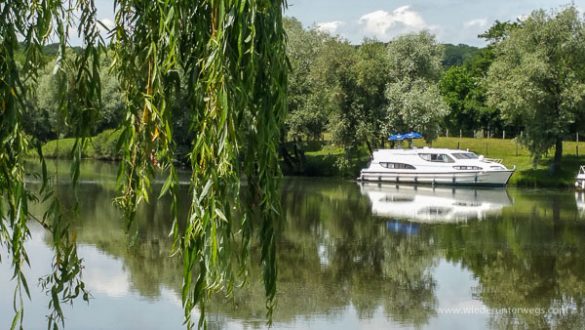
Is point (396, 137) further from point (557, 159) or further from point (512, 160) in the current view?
point (557, 159)

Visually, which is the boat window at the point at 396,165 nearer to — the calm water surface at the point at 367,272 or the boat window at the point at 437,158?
the boat window at the point at 437,158

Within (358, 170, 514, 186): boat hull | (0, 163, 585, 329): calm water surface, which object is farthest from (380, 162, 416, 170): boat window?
(0, 163, 585, 329): calm water surface

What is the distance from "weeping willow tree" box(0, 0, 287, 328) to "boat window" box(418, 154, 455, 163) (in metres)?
40.6

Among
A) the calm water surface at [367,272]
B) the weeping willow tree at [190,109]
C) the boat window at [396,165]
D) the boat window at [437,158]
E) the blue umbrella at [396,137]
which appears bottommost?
the calm water surface at [367,272]

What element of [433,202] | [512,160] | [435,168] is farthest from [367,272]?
[512,160]

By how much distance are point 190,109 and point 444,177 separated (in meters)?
40.4

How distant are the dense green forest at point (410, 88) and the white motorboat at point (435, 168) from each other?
2144 millimetres

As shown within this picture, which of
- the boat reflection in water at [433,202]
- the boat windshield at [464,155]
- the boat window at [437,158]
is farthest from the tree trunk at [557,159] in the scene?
the boat window at [437,158]

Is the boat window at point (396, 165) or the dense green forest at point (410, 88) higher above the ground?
the dense green forest at point (410, 88)

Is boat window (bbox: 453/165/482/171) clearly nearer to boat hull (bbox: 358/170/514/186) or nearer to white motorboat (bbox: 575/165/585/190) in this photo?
boat hull (bbox: 358/170/514/186)

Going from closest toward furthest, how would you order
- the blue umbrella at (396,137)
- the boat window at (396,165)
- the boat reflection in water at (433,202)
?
the boat reflection in water at (433,202), the boat window at (396,165), the blue umbrella at (396,137)

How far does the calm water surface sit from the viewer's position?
1391 centimetres

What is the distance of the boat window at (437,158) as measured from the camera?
45237 millimetres

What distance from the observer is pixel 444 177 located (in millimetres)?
44500
